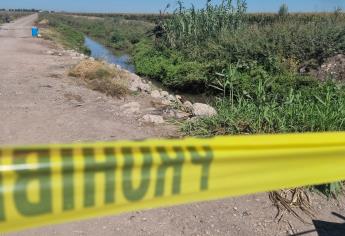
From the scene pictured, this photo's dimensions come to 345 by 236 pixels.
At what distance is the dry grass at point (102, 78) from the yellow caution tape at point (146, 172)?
7.70 metres

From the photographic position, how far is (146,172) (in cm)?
192

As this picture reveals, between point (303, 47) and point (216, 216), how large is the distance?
11.0m

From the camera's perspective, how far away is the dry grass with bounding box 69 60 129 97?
10047mm

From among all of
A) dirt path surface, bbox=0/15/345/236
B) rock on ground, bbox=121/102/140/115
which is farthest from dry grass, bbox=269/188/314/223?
rock on ground, bbox=121/102/140/115

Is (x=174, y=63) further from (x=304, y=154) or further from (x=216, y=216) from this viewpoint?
(x=304, y=154)

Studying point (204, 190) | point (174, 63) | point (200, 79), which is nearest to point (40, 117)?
point (204, 190)

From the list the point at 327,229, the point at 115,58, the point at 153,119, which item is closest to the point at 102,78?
the point at 153,119

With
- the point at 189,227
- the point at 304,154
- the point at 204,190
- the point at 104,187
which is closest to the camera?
the point at 104,187

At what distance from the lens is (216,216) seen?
14.0 feet

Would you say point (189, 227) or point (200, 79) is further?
point (200, 79)

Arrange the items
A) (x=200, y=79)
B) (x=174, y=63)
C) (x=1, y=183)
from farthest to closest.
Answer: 1. (x=174, y=63)
2. (x=200, y=79)
3. (x=1, y=183)

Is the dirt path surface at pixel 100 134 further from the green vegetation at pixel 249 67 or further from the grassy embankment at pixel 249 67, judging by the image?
the grassy embankment at pixel 249 67

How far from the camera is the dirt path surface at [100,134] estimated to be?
158 inches

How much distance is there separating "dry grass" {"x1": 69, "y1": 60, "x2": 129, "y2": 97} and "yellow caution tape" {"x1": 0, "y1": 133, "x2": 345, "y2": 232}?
7.70m
